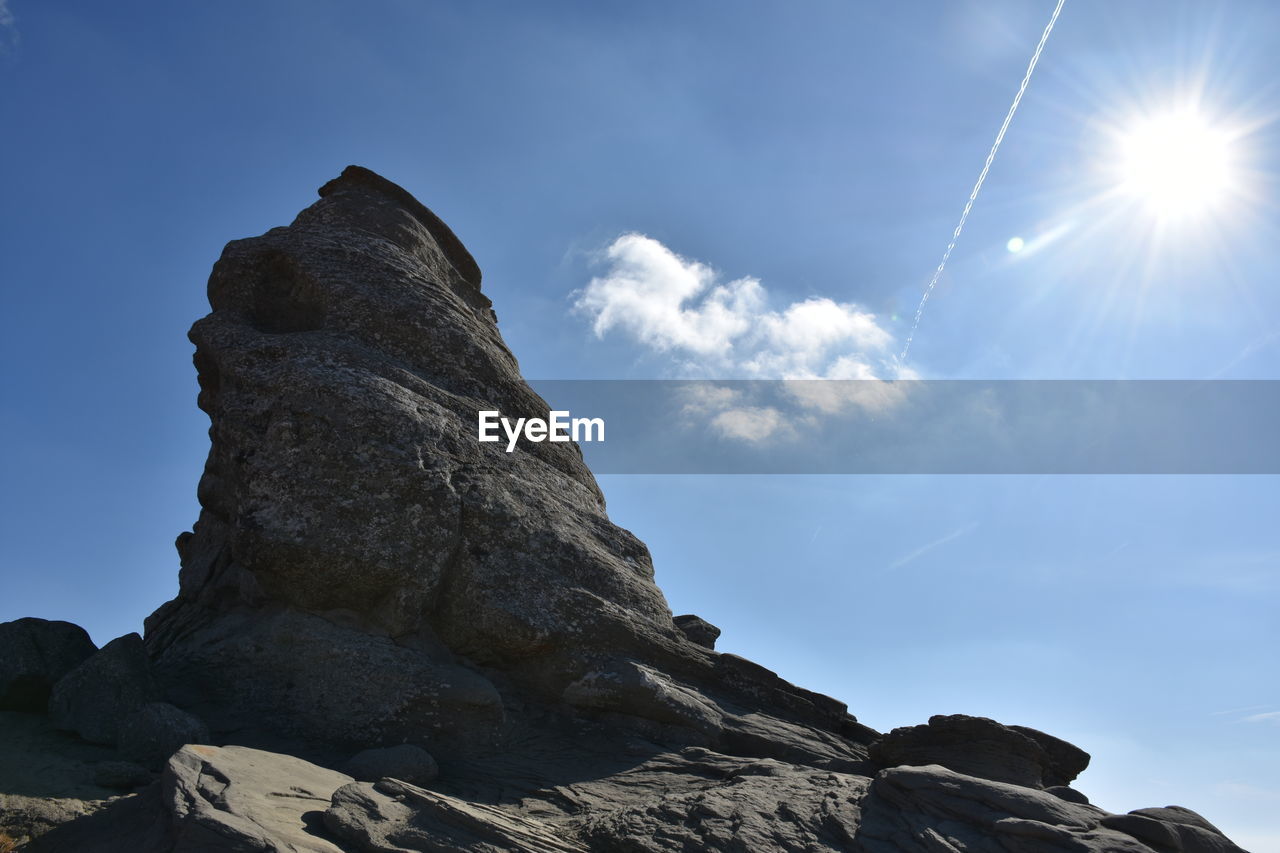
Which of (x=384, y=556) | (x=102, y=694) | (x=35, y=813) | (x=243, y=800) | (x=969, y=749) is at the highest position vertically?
(x=384, y=556)

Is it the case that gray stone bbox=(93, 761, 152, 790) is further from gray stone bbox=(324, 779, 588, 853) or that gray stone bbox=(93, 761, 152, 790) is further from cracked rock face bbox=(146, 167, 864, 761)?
gray stone bbox=(324, 779, 588, 853)

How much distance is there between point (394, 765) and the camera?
10.6 m

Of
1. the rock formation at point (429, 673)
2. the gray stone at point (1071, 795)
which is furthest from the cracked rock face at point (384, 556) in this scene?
the gray stone at point (1071, 795)

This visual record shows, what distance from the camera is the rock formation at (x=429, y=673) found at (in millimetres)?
8984

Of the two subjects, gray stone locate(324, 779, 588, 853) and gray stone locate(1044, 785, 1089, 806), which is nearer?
gray stone locate(324, 779, 588, 853)

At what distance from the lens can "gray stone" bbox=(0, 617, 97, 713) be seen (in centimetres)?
1066

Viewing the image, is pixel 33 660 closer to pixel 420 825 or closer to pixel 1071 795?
pixel 420 825

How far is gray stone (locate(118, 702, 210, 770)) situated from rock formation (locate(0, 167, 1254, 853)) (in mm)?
35

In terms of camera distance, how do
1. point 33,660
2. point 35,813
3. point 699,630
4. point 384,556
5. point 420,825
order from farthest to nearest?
point 699,630 → point 384,556 → point 33,660 → point 420,825 → point 35,813

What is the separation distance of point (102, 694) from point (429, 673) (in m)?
4.07

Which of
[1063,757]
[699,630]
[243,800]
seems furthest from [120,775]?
[1063,757]

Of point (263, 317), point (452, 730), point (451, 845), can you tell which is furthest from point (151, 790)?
point (263, 317)

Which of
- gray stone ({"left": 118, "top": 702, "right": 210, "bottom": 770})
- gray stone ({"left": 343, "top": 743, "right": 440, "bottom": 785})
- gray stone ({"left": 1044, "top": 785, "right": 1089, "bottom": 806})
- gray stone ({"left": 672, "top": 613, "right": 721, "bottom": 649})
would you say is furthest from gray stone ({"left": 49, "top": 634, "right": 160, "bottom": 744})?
gray stone ({"left": 1044, "top": 785, "right": 1089, "bottom": 806})

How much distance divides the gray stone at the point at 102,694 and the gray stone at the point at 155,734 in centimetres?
23
